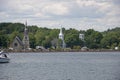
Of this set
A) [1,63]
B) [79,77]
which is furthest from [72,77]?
[1,63]

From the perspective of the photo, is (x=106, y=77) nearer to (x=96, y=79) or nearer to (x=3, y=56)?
(x=96, y=79)

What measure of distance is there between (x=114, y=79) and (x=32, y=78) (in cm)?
1084

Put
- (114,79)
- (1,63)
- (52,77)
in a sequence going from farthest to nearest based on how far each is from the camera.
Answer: (1,63) → (52,77) → (114,79)

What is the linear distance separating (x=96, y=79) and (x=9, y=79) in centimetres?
1137

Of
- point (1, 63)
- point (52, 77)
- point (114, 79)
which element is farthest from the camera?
point (1, 63)

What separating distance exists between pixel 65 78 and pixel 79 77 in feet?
8.30

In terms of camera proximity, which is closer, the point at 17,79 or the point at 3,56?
the point at 17,79

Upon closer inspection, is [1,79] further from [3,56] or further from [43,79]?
[3,56]

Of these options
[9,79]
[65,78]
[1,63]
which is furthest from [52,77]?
[1,63]

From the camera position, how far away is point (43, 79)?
193 feet

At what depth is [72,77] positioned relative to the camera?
203ft

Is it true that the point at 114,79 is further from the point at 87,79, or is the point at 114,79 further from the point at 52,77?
the point at 52,77

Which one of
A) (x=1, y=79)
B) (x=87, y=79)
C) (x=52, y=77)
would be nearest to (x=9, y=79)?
(x=1, y=79)

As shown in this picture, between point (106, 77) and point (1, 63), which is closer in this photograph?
point (106, 77)
